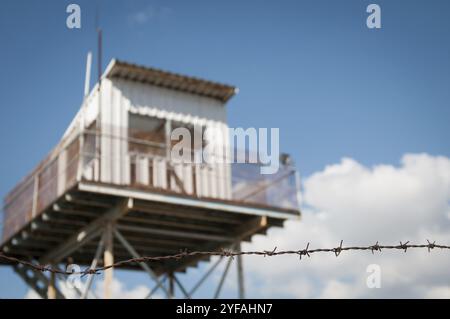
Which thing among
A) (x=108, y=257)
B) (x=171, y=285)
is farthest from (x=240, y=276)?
(x=108, y=257)

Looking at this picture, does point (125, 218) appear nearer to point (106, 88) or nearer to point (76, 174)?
point (76, 174)

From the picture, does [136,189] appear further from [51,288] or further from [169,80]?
[51,288]

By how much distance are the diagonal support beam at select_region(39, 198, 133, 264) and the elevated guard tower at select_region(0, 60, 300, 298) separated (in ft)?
0.10

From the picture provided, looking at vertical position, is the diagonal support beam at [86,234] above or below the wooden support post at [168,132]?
below

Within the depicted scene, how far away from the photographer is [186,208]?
1850 centimetres

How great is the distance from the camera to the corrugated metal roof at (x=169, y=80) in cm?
1942

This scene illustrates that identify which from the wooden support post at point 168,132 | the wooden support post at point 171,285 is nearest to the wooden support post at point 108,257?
the wooden support post at point 168,132

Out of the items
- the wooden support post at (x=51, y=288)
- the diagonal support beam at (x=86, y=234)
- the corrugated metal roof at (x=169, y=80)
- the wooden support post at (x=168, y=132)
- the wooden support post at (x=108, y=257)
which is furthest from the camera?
the wooden support post at (x=51, y=288)

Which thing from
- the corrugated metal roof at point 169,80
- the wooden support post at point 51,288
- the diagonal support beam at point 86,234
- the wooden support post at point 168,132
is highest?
the corrugated metal roof at point 169,80

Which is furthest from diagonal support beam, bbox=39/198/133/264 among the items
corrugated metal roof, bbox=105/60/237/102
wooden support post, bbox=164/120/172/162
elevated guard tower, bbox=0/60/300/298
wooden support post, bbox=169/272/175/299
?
corrugated metal roof, bbox=105/60/237/102

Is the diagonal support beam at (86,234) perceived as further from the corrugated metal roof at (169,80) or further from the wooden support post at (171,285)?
the corrugated metal roof at (169,80)

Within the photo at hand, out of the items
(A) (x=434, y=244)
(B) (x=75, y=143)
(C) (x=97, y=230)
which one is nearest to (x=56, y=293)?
(C) (x=97, y=230)

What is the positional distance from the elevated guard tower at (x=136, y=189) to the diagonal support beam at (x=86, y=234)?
1.2 inches

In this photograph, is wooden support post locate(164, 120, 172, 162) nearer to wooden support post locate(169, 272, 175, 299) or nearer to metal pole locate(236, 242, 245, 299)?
metal pole locate(236, 242, 245, 299)
